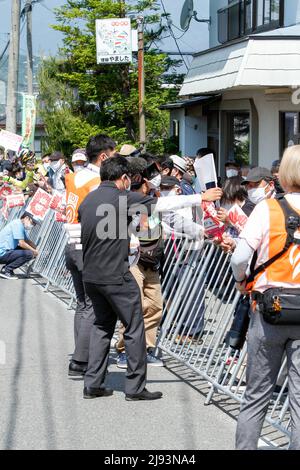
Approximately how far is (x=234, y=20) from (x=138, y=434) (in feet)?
50.6

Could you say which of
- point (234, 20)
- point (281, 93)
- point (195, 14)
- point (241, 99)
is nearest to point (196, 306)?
point (281, 93)

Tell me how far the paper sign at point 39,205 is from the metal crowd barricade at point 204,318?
5075mm

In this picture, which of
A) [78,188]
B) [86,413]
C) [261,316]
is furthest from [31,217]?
[261,316]

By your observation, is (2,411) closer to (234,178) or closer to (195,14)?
(234,178)

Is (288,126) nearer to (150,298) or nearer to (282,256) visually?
(150,298)

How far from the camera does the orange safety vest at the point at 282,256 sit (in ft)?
14.8

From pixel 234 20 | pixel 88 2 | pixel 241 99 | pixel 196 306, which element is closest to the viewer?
pixel 196 306

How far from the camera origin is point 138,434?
5.79 m

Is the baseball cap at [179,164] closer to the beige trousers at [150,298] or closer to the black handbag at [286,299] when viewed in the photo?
the beige trousers at [150,298]

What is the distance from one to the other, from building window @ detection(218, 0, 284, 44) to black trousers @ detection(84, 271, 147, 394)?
10566 mm

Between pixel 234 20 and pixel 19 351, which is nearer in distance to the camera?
pixel 19 351

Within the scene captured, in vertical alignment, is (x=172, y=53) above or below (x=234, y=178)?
above

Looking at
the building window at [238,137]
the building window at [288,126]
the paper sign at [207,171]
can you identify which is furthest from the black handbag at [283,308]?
the building window at [238,137]

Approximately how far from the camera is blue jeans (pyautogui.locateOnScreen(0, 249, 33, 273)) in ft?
44.3
